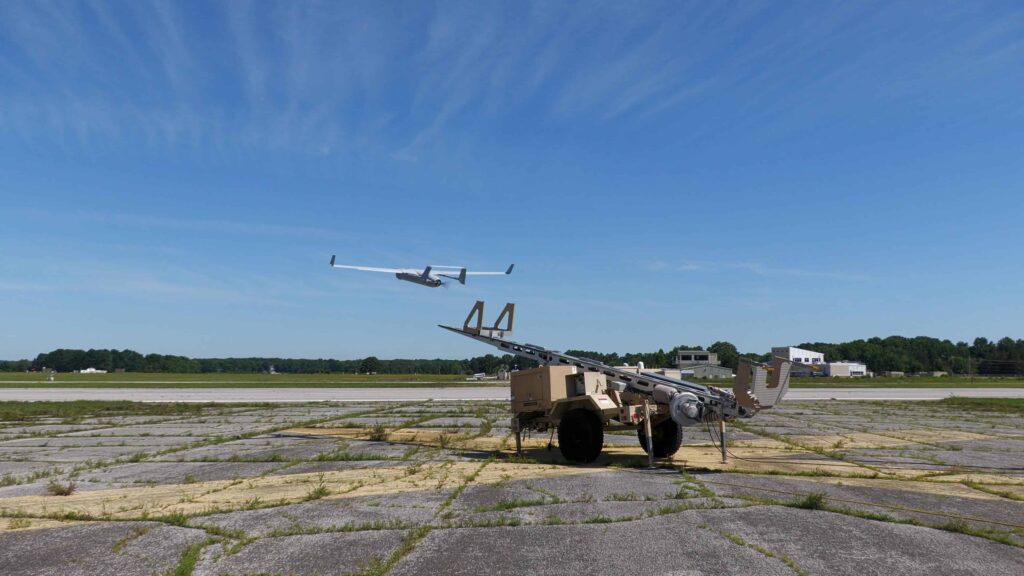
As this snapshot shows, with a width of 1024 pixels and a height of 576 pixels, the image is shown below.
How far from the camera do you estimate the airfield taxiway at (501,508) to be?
267 inches

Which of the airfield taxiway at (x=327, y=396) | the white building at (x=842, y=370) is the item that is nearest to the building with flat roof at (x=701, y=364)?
the airfield taxiway at (x=327, y=396)

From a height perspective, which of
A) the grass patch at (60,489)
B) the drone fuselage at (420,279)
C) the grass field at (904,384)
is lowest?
the grass patch at (60,489)

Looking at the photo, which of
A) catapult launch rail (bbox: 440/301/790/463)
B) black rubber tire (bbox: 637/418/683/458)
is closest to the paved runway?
catapult launch rail (bbox: 440/301/790/463)

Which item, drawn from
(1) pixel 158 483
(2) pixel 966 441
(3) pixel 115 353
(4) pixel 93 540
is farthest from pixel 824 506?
(3) pixel 115 353

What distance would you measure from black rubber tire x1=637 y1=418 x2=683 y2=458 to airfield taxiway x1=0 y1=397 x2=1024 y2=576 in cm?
63

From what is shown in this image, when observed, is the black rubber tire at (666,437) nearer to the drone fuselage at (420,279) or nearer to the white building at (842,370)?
the drone fuselage at (420,279)

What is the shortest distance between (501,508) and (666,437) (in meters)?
6.62

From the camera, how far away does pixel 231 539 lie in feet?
25.2

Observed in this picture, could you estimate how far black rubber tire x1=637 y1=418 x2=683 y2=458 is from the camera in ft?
47.9

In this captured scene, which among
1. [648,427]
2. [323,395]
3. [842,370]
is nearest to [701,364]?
[842,370]

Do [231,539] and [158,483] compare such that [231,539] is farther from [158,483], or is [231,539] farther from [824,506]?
[824,506]

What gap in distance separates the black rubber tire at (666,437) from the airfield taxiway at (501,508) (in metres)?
0.63

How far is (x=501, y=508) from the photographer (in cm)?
924

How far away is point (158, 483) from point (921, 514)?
1278cm
